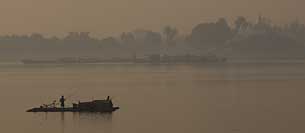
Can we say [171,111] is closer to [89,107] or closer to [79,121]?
[89,107]

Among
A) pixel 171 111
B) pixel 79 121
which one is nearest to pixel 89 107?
pixel 79 121

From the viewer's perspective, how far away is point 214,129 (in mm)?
22844

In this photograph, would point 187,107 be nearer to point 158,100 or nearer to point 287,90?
point 158,100

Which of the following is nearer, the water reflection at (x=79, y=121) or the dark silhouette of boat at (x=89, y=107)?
the water reflection at (x=79, y=121)

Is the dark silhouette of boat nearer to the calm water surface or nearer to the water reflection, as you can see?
the water reflection

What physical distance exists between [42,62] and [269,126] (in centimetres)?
9620

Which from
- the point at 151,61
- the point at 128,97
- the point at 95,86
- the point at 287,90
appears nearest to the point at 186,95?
the point at 128,97

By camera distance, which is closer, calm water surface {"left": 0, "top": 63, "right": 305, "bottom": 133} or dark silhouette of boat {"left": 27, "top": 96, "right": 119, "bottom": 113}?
calm water surface {"left": 0, "top": 63, "right": 305, "bottom": 133}

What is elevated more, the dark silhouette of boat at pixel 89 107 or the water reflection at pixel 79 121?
the dark silhouette of boat at pixel 89 107

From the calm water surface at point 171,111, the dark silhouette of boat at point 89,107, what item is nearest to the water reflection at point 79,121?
the calm water surface at point 171,111

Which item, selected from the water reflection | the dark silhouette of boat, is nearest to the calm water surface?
the water reflection

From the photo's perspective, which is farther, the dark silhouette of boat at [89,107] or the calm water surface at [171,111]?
the dark silhouette of boat at [89,107]

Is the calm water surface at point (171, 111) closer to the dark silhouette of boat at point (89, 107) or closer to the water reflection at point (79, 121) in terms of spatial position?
the water reflection at point (79, 121)

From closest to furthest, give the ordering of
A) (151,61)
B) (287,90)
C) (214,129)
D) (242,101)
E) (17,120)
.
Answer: (214,129) → (17,120) → (242,101) → (287,90) → (151,61)
